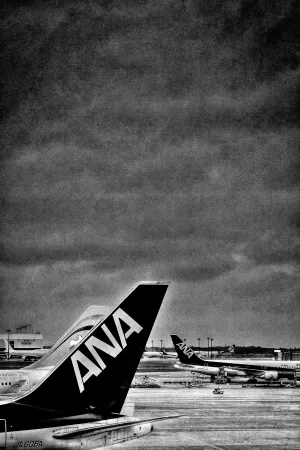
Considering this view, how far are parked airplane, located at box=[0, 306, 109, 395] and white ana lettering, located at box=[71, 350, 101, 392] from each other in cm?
906

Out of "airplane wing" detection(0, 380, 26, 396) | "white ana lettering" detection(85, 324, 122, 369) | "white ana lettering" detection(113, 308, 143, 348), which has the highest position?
"white ana lettering" detection(113, 308, 143, 348)

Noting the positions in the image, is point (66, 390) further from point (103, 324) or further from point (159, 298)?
point (159, 298)

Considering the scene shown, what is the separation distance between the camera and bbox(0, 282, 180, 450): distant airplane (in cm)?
1350

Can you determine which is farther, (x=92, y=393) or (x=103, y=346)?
(x=103, y=346)

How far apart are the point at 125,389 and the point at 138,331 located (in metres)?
1.35

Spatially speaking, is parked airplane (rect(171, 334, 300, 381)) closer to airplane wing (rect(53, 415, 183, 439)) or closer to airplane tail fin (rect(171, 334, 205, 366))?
airplane tail fin (rect(171, 334, 205, 366))

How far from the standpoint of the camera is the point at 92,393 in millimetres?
14141

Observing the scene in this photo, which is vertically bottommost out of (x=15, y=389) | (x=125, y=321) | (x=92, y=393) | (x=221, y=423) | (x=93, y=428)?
(x=221, y=423)

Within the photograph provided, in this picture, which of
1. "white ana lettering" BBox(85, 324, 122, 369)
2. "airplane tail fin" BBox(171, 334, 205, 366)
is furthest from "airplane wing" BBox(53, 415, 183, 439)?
"airplane tail fin" BBox(171, 334, 205, 366)

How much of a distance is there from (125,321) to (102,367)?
1147 mm

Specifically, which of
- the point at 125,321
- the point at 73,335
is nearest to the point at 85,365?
the point at 125,321

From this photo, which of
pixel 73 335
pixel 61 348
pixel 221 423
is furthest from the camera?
pixel 221 423

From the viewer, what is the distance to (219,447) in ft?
79.5

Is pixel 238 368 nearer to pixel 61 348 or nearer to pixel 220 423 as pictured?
pixel 220 423
